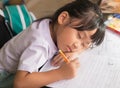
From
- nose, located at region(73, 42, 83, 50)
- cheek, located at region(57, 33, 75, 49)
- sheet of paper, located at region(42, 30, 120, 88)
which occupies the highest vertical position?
cheek, located at region(57, 33, 75, 49)

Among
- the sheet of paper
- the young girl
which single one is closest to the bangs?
the young girl

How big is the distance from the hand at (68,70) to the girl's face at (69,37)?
76mm

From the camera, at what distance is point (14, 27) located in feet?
4.50

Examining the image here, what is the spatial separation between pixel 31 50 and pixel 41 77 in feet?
0.37

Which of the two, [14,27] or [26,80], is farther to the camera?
[14,27]

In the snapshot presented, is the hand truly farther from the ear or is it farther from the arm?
the ear

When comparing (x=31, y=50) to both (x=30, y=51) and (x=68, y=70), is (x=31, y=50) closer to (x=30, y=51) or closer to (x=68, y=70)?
(x=30, y=51)

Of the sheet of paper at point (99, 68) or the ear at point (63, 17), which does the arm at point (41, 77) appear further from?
the ear at point (63, 17)

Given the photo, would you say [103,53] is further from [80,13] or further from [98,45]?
[80,13]

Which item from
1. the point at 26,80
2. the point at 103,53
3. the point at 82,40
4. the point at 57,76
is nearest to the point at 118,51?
the point at 103,53

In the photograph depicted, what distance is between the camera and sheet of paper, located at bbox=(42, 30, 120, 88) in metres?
0.88

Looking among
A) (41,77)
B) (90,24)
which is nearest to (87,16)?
(90,24)

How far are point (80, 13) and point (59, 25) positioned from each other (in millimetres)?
107

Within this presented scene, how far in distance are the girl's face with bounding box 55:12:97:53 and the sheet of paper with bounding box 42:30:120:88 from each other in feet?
0.25
